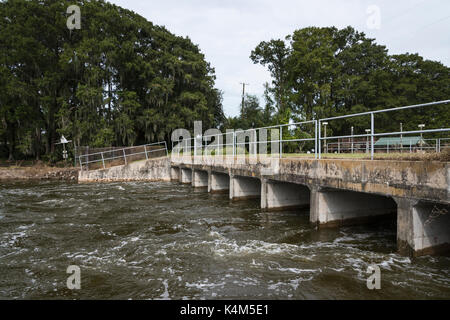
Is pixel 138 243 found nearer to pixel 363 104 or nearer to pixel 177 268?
pixel 177 268

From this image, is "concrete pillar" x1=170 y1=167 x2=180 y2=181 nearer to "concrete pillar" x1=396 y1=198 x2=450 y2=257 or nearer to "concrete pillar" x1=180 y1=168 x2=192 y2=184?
"concrete pillar" x1=180 y1=168 x2=192 y2=184

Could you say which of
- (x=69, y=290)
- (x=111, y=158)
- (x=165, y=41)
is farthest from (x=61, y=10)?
(x=69, y=290)

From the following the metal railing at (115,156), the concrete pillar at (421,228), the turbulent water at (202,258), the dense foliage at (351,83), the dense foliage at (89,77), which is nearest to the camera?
the turbulent water at (202,258)

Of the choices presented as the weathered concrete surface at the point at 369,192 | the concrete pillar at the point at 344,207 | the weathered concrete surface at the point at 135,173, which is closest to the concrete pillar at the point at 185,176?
the weathered concrete surface at the point at 135,173

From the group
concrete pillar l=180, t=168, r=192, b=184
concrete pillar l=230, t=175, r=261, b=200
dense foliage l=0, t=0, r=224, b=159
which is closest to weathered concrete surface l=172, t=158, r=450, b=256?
concrete pillar l=230, t=175, r=261, b=200

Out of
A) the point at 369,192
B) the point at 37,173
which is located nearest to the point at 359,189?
the point at 369,192

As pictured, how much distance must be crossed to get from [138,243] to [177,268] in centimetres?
207

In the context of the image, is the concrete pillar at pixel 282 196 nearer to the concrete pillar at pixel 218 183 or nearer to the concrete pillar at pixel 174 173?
the concrete pillar at pixel 218 183

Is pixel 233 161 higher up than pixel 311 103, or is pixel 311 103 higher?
pixel 311 103

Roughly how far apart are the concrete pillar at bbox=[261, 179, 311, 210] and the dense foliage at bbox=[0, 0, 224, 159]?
19.4 m

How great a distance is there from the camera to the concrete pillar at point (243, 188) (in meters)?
14.0

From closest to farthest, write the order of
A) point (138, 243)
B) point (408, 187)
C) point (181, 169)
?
point (408, 187) → point (138, 243) → point (181, 169)

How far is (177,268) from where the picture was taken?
6.16 metres
